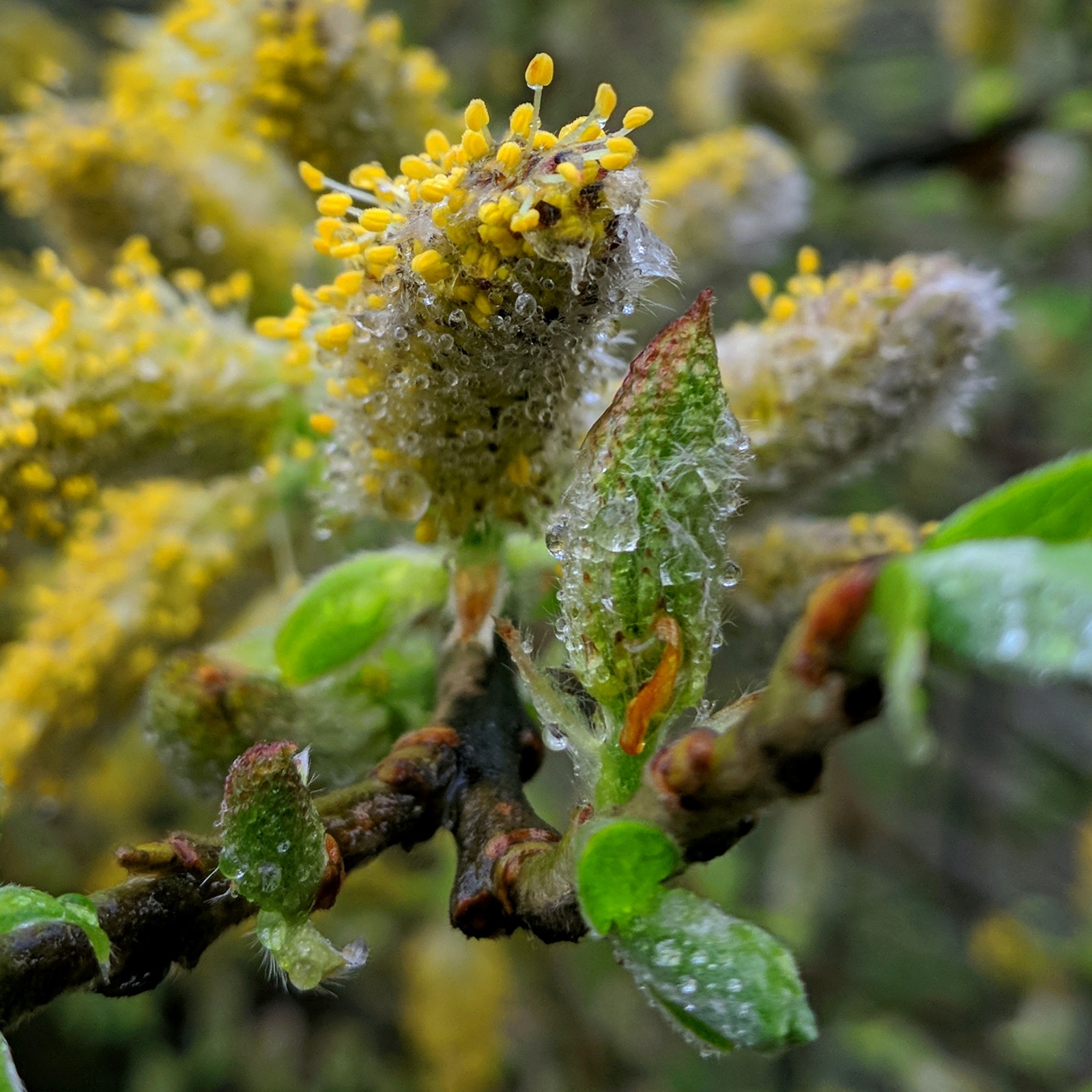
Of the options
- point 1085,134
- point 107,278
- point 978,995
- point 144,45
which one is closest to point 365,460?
point 107,278

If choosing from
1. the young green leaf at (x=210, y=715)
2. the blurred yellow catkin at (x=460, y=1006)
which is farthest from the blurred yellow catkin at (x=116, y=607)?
the blurred yellow catkin at (x=460, y=1006)

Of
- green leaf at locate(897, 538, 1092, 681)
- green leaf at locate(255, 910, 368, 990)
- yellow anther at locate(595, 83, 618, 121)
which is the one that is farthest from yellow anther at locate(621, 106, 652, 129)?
green leaf at locate(255, 910, 368, 990)

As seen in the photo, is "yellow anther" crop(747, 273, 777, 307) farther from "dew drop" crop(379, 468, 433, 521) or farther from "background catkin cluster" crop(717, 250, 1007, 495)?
"dew drop" crop(379, 468, 433, 521)

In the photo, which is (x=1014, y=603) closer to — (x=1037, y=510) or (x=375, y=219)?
(x=1037, y=510)

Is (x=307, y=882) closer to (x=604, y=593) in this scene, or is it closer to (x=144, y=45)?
(x=604, y=593)

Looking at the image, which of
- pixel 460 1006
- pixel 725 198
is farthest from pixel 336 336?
pixel 460 1006
